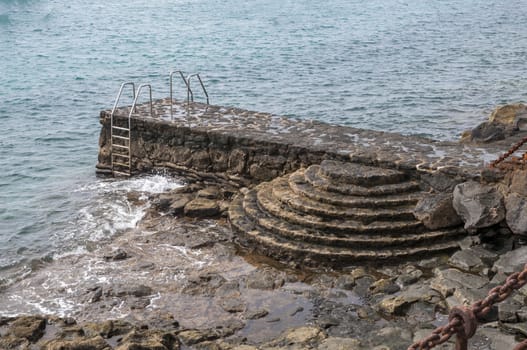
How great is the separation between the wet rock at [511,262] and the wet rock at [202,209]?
584 cm

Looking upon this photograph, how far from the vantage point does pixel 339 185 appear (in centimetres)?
1227

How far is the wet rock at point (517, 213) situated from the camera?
1041 cm

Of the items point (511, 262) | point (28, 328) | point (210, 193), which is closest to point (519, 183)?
point (511, 262)

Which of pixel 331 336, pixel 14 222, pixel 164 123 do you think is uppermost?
pixel 164 123

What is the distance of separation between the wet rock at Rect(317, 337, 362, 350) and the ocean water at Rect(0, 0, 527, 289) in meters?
6.14

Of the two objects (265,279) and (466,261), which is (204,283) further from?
(466,261)

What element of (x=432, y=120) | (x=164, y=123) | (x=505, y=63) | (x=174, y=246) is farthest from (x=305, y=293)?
(x=505, y=63)

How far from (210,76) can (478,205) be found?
24.8 meters

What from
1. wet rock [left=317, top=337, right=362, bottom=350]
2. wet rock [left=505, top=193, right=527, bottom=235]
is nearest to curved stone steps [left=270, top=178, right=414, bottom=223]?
wet rock [left=505, top=193, right=527, bottom=235]

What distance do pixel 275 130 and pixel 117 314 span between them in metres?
6.33

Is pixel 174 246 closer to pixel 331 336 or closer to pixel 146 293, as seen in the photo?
pixel 146 293

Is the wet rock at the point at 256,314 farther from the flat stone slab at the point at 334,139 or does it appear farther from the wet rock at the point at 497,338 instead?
the flat stone slab at the point at 334,139

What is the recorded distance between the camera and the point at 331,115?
25422 mm

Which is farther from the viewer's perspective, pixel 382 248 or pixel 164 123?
pixel 164 123
